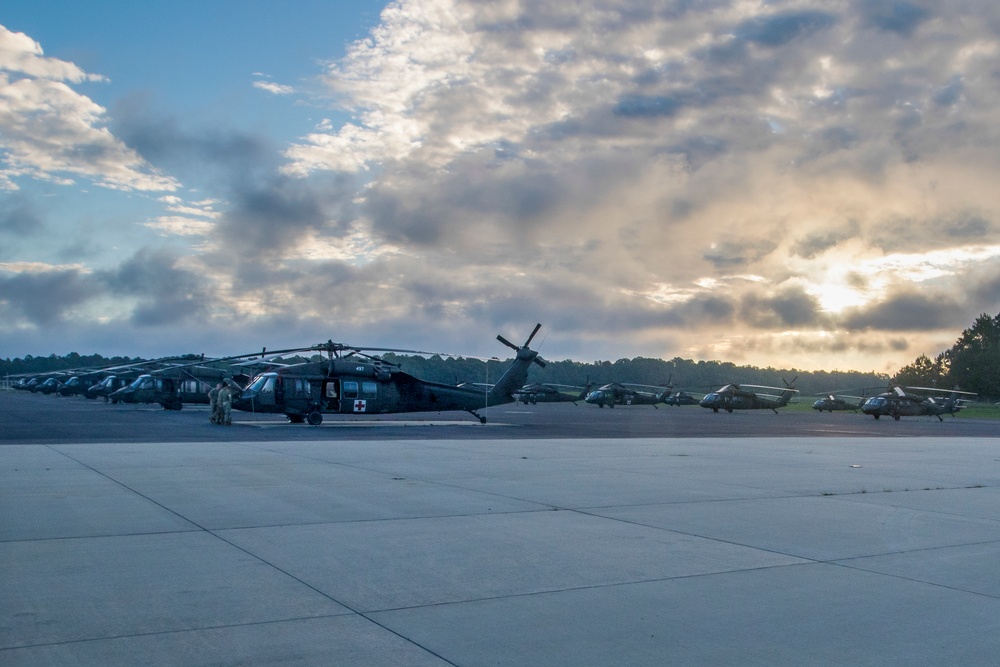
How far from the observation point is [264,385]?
31.3 metres

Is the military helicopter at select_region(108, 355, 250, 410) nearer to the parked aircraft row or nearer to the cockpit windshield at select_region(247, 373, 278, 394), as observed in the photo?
the parked aircraft row

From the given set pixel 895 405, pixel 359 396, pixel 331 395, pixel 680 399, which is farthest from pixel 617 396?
pixel 331 395

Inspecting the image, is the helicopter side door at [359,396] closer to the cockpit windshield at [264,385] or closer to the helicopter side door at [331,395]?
the helicopter side door at [331,395]

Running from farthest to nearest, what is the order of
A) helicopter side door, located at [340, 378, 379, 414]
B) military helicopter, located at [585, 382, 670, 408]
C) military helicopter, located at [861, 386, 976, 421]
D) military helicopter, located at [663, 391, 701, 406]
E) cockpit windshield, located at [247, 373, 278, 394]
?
military helicopter, located at [663, 391, 701, 406], military helicopter, located at [585, 382, 670, 408], military helicopter, located at [861, 386, 976, 421], helicopter side door, located at [340, 378, 379, 414], cockpit windshield, located at [247, 373, 278, 394]

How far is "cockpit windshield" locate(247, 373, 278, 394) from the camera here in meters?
31.2

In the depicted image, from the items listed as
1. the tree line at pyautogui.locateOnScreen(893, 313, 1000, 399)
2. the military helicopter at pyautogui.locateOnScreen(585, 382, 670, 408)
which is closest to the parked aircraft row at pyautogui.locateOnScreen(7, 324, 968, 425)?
the military helicopter at pyautogui.locateOnScreen(585, 382, 670, 408)

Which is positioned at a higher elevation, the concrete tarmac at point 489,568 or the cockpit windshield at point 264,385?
the cockpit windshield at point 264,385

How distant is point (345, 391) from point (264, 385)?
298 cm

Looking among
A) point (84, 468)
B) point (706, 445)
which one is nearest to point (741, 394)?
point (706, 445)

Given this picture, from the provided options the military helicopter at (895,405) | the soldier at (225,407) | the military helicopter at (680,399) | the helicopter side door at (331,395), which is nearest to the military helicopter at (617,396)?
the military helicopter at (680,399)

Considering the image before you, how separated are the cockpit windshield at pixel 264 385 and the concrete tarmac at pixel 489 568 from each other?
58.1ft

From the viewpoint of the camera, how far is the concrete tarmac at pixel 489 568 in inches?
184

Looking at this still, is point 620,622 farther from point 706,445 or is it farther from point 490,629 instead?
point 706,445

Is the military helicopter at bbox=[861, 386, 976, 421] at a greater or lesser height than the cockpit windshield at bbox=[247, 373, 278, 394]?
lesser
